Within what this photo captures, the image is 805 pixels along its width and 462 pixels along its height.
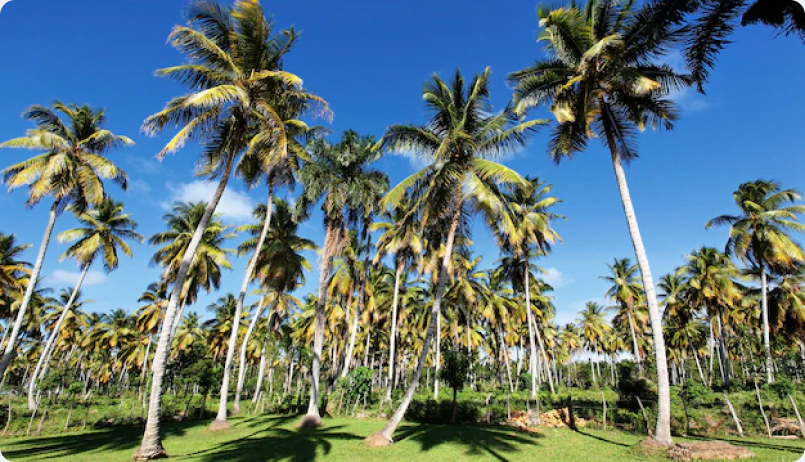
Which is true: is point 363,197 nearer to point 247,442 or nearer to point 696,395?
point 247,442

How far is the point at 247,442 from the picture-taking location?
46.9 ft

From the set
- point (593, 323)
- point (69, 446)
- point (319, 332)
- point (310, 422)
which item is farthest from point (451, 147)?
point (593, 323)

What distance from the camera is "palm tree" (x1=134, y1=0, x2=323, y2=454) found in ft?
39.0

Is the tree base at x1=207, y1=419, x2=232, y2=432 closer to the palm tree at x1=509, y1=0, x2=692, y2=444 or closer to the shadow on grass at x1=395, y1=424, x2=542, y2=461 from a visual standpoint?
the shadow on grass at x1=395, y1=424, x2=542, y2=461

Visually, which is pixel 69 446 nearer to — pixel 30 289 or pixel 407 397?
pixel 30 289

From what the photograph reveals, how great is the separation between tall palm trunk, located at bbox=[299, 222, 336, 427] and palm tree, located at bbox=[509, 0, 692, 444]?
1225 cm

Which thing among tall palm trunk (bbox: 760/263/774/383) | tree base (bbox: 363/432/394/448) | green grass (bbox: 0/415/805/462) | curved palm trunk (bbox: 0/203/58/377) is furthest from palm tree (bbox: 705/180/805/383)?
curved palm trunk (bbox: 0/203/58/377)

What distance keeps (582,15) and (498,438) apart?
16.8 meters

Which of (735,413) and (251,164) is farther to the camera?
(251,164)

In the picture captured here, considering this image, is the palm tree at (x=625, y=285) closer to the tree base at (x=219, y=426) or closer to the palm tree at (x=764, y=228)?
the palm tree at (x=764, y=228)

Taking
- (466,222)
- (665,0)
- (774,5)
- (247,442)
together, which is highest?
(665,0)

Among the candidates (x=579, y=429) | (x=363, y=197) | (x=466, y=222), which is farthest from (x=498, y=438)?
(x=363, y=197)

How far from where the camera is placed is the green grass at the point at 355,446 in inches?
458

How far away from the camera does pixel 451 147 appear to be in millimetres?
15211
